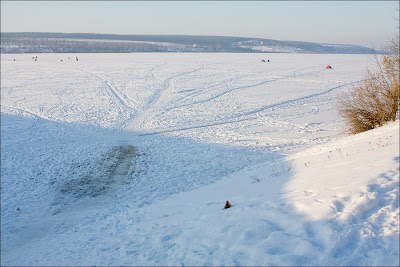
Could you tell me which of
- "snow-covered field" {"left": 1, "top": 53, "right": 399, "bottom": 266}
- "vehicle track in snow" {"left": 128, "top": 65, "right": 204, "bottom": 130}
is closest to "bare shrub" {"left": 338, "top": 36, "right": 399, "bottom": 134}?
"snow-covered field" {"left": 1, "top": 53, "right": 399, "bottom": 266}

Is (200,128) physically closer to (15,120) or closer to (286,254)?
(15,120)

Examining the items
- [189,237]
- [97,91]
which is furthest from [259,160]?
[97,91]

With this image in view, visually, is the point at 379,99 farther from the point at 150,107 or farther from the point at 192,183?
the point at 150,107

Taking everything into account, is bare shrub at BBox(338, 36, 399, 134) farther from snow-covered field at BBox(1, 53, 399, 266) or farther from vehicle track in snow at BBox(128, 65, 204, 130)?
vehicle track in snow at BBox(128, 65, 204, 130)

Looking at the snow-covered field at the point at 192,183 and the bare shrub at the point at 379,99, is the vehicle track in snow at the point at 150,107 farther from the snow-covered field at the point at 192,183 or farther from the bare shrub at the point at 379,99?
the bare shrub at the point at 379,99

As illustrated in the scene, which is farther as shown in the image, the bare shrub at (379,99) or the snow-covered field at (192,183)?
the bare shrub at (379,99)

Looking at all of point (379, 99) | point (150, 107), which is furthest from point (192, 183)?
point (150, 107)

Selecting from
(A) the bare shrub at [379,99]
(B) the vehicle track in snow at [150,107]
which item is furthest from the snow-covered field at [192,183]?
(A) the bare shrub at [379,99]
